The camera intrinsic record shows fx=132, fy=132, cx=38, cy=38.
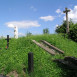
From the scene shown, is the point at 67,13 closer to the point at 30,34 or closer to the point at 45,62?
the point at 30,34

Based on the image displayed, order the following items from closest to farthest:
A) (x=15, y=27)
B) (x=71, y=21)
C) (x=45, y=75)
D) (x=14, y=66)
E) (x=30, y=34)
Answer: (x=45, y=75)
(x=14, y=66)
(x=15, y=27)
(x=30, y=34)
(x=71, y=21)

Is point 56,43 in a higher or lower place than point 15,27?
lower

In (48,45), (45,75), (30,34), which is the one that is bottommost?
(45,75)

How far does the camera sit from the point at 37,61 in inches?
254

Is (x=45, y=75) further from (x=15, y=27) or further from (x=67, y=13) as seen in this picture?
(x=67, y=13)

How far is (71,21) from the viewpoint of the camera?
2222 centimetres

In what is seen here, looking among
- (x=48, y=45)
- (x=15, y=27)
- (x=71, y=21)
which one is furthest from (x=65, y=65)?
(x=71, y=21)

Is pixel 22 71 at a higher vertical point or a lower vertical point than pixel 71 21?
lower

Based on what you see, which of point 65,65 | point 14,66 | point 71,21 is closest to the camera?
point 14,66

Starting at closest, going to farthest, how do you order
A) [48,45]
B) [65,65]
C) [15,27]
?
1. [65,65]
2. [48,45]
3. [15,27]

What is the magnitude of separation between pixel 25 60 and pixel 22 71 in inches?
41.6

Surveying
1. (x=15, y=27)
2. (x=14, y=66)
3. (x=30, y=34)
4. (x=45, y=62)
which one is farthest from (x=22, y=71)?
(x=30, y=34)

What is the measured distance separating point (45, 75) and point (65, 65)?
139 cm

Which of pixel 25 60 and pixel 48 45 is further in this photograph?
pixel 48 45
